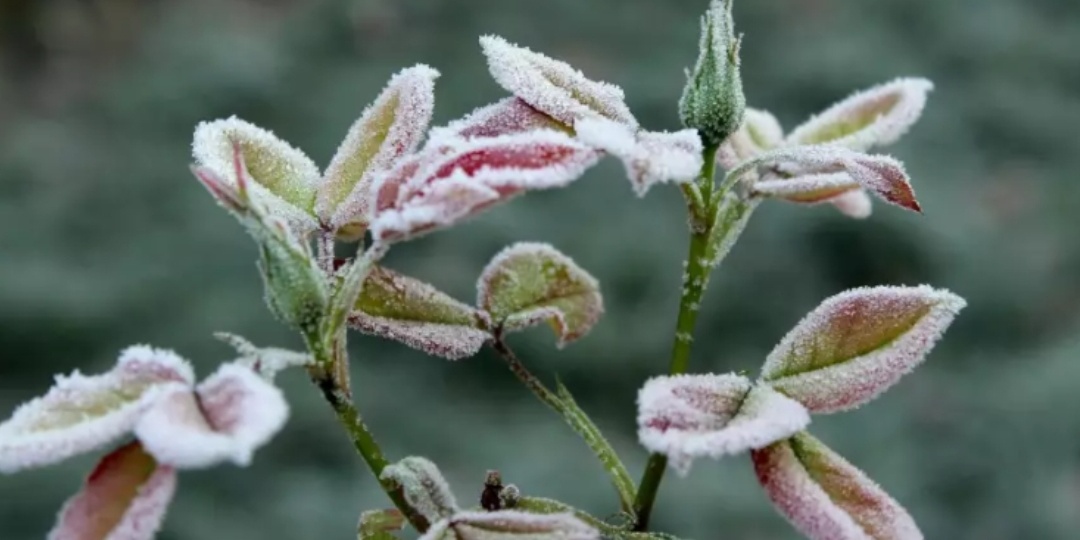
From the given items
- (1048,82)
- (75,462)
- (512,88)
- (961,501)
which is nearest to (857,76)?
(1048,82)

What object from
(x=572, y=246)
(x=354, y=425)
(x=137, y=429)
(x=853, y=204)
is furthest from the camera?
(x=572, y=246)

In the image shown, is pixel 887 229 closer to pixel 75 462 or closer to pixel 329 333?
pixel 75 462

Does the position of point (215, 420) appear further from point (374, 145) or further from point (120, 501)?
point (374, 145)

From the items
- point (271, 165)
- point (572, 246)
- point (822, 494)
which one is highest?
point (572, 246)

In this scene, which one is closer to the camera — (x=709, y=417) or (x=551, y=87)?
(x=709, y=417)

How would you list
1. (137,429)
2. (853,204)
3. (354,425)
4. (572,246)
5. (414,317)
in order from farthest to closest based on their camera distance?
(572,246)
(853,204)
(414,317)
(354,425)
(137,429)

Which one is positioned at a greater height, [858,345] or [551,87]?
[551,87]

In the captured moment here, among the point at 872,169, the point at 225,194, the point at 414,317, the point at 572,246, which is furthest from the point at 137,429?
the point at 572,246
